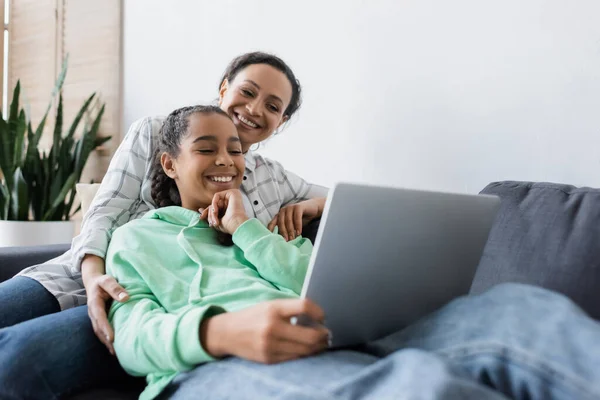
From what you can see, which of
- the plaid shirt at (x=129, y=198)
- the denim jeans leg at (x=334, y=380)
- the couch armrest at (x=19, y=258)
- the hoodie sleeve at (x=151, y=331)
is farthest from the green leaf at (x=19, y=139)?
the denim jeans leg at (x=334, y=380)

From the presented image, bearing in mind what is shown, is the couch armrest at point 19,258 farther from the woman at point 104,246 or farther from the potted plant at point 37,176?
the potted plant at point 37,176

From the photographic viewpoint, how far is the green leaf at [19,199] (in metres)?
2.75

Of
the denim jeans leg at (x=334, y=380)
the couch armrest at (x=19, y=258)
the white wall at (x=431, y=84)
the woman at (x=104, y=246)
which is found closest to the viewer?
the denim jeans leg at (x=334, y=380)

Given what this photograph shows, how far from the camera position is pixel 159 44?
271cm

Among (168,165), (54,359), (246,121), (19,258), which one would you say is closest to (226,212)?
(168,165)

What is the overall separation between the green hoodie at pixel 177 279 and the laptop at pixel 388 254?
0.18 metres

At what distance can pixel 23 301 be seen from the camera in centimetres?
122

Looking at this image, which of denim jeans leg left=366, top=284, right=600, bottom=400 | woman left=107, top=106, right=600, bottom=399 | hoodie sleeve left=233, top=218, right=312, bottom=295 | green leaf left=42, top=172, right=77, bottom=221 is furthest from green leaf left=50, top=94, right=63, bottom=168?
denim jeans leg left=366, top=284, right=600, bottom=400

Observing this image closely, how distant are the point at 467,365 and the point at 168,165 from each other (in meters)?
0.84

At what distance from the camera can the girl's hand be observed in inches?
45.0

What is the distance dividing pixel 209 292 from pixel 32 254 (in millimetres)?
814

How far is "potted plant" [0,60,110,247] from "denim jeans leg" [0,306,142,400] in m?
1.83

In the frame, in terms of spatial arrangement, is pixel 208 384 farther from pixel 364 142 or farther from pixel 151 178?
pixel 364 142

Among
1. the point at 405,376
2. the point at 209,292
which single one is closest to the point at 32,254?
the point at 209,292
